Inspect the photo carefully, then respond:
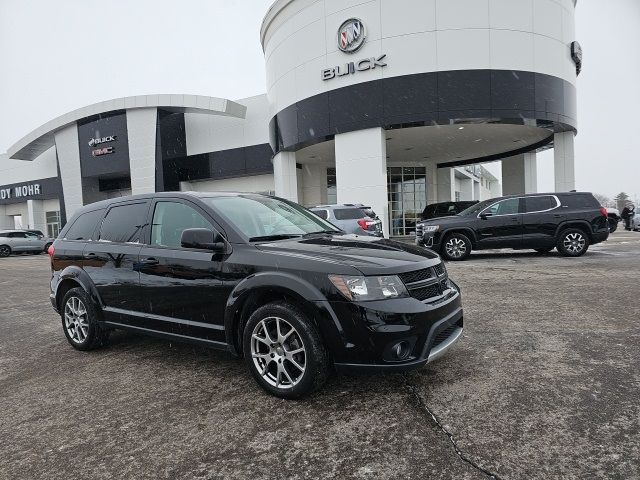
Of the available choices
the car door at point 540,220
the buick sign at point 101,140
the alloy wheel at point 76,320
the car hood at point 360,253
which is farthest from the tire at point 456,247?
the buick sign at point 101,140

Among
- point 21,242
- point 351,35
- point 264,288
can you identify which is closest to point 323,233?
point 264,288

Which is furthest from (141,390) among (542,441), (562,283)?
(562,283)

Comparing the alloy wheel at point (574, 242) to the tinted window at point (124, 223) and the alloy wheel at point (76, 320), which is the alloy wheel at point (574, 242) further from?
the alloy wheel at point (76, 320)

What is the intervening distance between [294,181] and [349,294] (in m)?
19.9

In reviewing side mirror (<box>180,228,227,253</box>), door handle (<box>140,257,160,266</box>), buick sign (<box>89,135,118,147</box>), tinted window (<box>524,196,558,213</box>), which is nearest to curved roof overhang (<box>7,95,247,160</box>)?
buick sign (<box>89,135,118,147</box>)

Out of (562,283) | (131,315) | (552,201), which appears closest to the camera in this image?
(131,315)

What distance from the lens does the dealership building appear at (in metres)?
16.8

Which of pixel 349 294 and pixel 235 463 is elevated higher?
pixel 349 294

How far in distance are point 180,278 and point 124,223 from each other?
4.08ft

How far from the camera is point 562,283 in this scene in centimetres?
→ 756

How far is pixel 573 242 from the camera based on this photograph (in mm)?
11461

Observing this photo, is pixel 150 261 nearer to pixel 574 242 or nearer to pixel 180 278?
pixel 180 278

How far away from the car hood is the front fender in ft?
0.71

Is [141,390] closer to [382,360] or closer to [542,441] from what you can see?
[382,360]
